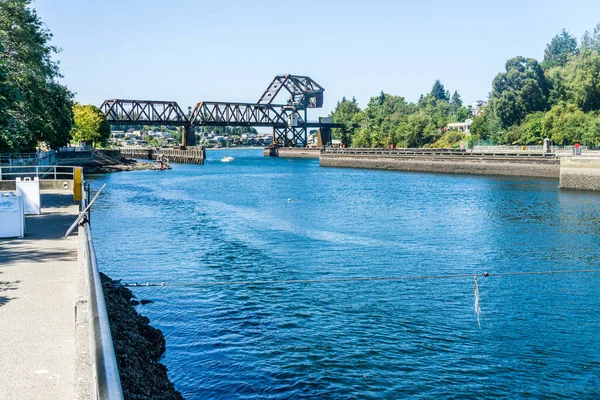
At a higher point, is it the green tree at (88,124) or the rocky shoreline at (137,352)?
the green tree at (88,124)

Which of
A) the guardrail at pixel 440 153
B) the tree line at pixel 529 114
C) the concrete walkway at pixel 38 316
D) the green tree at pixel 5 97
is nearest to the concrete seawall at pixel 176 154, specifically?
the guardrail at pixel 440 153

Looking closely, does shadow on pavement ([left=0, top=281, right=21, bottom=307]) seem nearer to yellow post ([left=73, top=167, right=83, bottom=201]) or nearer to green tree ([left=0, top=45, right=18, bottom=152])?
green tree ([left=0, top=45, right=18, bottom=152])

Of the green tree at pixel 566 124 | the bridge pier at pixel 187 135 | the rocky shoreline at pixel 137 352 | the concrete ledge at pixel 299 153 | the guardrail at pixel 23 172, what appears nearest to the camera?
the rocky shoreline at pixel 137 352

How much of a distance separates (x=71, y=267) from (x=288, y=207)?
117ft

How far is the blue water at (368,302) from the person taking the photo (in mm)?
14586

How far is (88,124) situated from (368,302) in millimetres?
120792

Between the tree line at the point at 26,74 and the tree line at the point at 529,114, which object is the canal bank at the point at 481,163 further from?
the tree line at the point at 26,74

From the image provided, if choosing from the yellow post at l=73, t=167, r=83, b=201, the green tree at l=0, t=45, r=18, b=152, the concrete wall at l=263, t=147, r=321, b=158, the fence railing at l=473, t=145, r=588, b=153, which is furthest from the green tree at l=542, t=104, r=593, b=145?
the concrete wall at l=263, t=147, r=321, b=158

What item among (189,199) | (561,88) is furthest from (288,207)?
(561,88)

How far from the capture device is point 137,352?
45.4ft

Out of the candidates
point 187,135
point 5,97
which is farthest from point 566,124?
point 187,135

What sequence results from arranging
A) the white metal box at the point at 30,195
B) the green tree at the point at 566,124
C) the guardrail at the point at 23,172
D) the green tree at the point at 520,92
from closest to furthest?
the white metal box at the point at 30,195 < the guardrail at the point at 23,172 < the green tree at the point at 566,124 < the green tree at the point at 520,92

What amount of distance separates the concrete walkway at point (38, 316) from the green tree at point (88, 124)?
382ft

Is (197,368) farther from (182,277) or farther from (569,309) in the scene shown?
(569,309)
